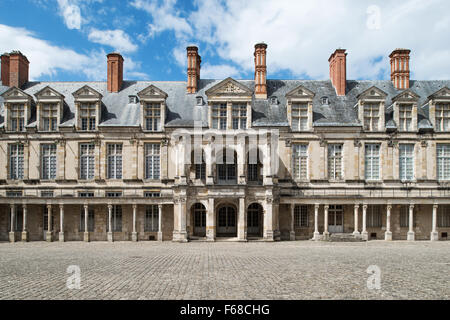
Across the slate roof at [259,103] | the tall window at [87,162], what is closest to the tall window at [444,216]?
the slate roof at [259,103]

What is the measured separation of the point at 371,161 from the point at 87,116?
80.7ft

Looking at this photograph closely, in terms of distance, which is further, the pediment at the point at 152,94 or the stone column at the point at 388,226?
the pediment at the point at 152,94

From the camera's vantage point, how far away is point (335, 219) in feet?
101

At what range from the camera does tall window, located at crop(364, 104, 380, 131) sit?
103 feet

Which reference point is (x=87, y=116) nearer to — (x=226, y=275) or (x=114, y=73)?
(x=114, y=73)

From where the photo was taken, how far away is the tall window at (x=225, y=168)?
31078mm

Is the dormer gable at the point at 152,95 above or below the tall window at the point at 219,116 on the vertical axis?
above

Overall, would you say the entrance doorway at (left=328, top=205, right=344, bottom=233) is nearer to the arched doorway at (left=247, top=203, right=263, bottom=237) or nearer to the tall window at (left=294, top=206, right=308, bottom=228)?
the tall window at (left=294, top=206, right=308, bottom=228)

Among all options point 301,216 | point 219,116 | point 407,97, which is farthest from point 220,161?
point 407,97

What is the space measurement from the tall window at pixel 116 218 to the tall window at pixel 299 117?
53.9 ft

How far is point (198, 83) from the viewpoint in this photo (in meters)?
35.2

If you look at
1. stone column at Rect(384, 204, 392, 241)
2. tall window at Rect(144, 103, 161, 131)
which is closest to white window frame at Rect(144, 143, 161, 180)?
tall window at Rect(144, 103, 161, 131)

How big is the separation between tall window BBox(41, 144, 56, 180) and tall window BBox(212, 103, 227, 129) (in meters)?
13.9

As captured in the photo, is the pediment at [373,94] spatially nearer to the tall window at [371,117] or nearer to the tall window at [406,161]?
the tall window at [371,117]
